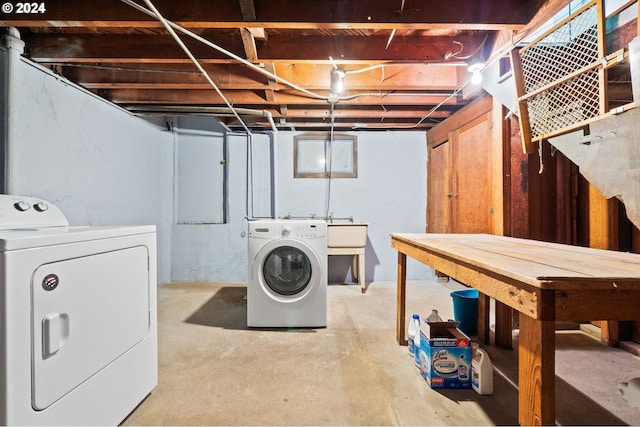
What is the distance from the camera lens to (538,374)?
704mm

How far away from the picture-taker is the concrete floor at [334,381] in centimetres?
120

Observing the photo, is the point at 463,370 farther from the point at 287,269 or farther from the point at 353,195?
the point at 353,195

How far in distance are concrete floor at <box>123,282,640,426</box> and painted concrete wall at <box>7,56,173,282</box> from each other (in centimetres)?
122

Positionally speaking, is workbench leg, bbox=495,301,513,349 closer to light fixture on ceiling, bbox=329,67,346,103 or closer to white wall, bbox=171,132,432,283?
white wall, bbox=171,132,432,283

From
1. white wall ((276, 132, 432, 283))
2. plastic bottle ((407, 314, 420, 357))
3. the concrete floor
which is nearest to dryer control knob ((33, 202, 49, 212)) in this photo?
the concrete floor

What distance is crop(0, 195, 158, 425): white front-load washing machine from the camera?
2.65 ft

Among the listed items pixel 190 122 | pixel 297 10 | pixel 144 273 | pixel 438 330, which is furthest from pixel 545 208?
pixel 190 122

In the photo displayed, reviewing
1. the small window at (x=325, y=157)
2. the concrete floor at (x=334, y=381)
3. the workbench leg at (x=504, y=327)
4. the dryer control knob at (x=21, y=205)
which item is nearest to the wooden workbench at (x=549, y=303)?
the concrete floor at (x=334, y=381)

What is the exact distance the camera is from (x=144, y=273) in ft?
4.26

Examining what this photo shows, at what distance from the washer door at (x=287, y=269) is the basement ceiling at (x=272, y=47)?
1256mm

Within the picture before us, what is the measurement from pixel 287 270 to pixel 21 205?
1509 millimetres

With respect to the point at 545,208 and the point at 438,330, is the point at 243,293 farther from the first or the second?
the point at 545,208

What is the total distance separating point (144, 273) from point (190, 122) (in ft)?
8.72

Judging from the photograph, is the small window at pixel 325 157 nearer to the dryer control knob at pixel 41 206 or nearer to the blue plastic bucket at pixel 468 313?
the blue plastic bucket at pixel 468 313
